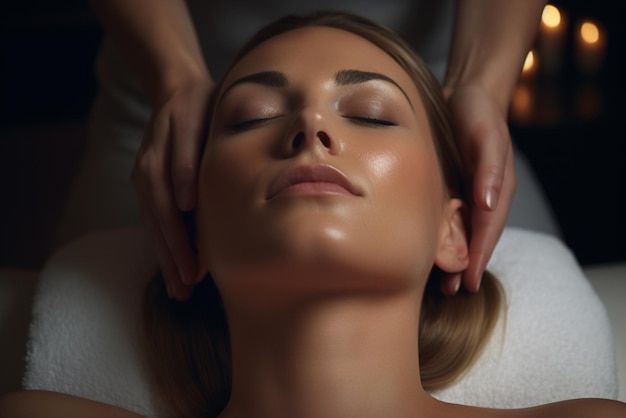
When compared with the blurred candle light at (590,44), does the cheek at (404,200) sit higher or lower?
higher

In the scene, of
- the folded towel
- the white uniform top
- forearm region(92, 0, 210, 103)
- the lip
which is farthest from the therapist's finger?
forearm region(92, 0, 210, 103)

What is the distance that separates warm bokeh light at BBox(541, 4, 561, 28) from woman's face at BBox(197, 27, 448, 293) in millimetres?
1246

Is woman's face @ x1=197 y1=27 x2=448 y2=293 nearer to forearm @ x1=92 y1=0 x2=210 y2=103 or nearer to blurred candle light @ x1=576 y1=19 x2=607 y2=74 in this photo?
forearm @ x1=92 y1=0 x2=210 y2=103

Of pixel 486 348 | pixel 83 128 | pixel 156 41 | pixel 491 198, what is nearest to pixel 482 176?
pixel 491 198

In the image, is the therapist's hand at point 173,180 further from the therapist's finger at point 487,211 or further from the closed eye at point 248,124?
the therapist's finger at point 487,211

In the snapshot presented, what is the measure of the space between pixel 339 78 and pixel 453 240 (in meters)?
0.30

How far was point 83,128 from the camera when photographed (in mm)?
3104

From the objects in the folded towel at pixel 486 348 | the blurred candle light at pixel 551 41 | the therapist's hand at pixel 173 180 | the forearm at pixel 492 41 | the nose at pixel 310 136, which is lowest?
the blurred candle light at pixel 551 41

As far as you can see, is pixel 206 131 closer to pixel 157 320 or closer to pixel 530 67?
pixel 157 320

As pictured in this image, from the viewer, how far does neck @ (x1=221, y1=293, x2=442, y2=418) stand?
39.0 inches

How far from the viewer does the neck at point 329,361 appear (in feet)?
3.25

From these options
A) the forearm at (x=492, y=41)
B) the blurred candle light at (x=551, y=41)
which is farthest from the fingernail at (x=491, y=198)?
the blurred candle light at (x=551, y=41)

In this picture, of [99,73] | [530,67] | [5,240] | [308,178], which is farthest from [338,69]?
[5,240]

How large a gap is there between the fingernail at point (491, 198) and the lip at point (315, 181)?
0.81ft
